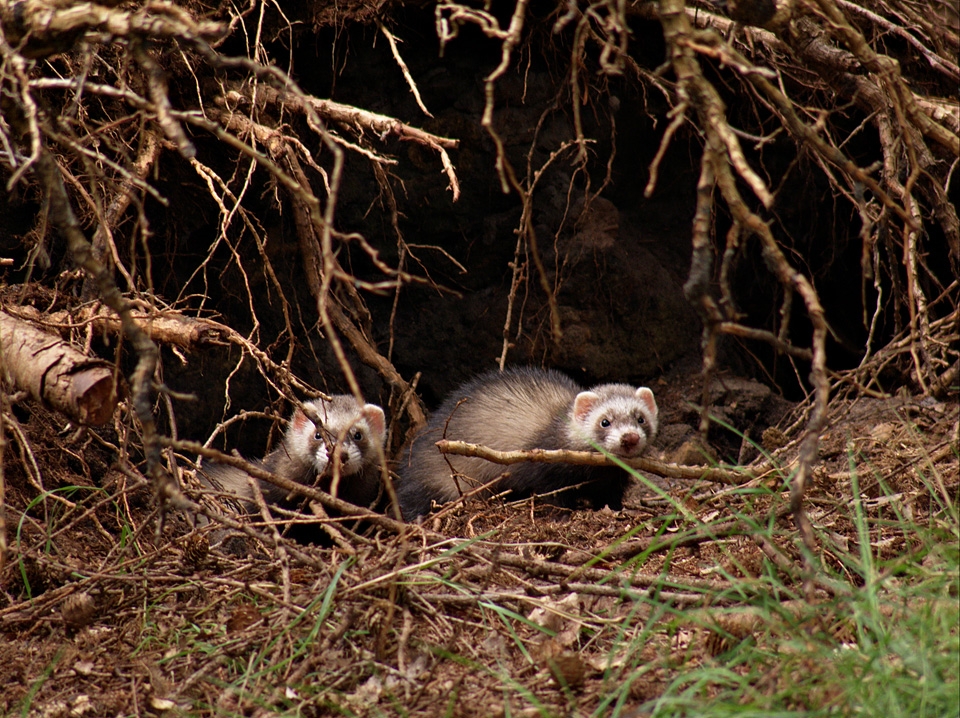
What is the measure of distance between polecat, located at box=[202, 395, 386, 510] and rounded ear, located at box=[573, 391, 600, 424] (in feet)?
3.92

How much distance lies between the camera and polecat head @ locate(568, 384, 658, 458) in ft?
16.0

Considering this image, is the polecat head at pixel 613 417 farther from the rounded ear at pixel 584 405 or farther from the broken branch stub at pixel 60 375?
the broken branch stub at pixel 60 375

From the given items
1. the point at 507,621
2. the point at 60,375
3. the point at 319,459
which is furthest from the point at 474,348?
the point at 60,375

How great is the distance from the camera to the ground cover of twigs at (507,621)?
1873 mm

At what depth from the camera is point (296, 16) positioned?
4684 millimetres

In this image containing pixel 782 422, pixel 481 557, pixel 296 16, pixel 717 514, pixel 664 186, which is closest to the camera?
pixel 481 557

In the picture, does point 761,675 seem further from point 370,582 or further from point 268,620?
point 268,620

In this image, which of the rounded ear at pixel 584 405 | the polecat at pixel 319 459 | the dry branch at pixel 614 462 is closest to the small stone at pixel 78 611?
the dry branch at pixel 614 462

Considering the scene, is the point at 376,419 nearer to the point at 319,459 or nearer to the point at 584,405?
the point at 319,459

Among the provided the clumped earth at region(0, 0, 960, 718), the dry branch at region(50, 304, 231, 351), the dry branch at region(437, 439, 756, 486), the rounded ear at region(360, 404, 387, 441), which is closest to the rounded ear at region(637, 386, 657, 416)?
the clumped earth at region(0, 0, 960, 718)

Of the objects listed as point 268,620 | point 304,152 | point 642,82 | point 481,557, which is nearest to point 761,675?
point 481,557

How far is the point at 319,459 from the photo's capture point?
4875 millimetres

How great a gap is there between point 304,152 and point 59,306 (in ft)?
4.22

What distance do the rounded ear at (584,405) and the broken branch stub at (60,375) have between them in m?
3.06
